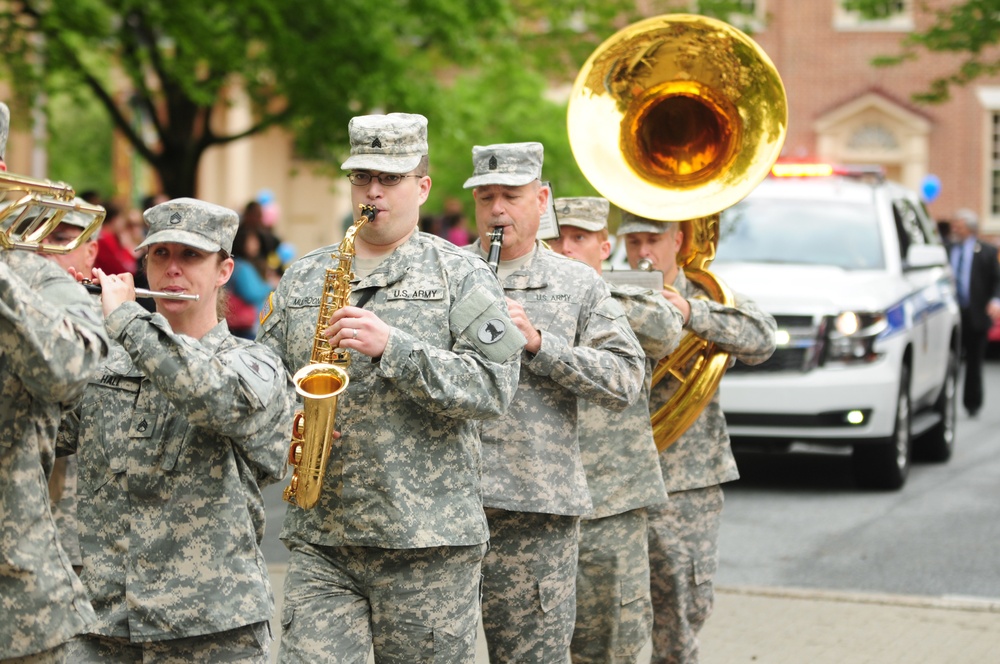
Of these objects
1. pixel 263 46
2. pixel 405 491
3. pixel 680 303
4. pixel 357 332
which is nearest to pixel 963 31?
pixel 263 46

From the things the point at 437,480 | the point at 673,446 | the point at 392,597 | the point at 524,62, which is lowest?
the point at 524,62

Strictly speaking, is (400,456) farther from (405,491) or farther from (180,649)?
(180,649)

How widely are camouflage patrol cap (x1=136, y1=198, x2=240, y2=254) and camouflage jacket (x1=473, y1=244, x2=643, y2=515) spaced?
116 cm

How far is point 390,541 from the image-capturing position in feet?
14.2

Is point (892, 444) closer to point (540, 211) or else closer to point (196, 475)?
point (540, 211)

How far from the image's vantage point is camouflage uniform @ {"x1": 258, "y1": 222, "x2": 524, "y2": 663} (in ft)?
14.3

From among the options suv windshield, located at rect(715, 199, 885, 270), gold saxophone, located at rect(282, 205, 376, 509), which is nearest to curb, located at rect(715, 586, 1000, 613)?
suv windshield, located at rect(715, 199, 885, 270)

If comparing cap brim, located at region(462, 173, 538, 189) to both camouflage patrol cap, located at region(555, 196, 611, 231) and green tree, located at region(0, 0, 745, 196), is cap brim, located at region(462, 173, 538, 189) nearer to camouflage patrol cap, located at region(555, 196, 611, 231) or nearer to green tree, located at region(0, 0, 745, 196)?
camouflage patrol cap, located at region(555, 196, 611, 231)

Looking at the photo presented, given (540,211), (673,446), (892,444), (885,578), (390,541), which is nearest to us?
(390,541)

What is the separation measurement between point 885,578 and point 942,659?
1.78m

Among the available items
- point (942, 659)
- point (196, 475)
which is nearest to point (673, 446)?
point (942, 659)

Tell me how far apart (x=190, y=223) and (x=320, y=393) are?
540 millimetres

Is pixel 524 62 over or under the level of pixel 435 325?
under

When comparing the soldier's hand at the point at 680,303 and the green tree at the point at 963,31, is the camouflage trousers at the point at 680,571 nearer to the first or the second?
the soldier's hand at the point at 680,303
